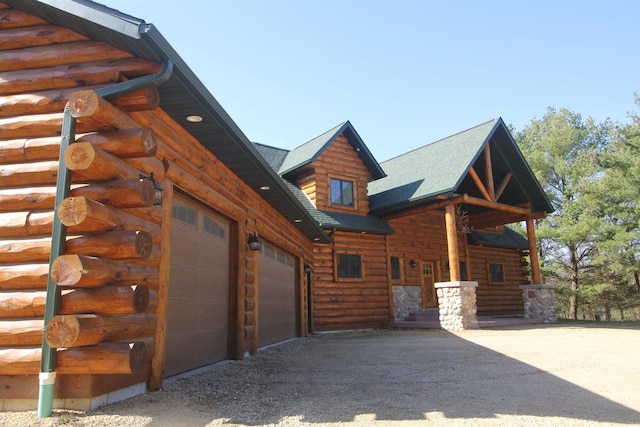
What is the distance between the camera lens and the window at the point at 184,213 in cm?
578

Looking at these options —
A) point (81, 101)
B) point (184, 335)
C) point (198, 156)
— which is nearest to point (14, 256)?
point (81, 101)

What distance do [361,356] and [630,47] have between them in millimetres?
14210

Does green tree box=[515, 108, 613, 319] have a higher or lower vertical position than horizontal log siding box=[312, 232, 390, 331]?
higher

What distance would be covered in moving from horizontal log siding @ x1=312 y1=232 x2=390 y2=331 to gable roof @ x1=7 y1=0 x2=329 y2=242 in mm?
8710

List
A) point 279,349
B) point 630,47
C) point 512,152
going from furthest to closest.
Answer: point 512,152 → point 630,47 → point 279,349

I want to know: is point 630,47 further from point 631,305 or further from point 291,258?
point 631,305

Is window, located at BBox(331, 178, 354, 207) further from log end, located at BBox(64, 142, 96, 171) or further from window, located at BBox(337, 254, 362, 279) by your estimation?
log end, located at BBox(64, 142, 96, 171)

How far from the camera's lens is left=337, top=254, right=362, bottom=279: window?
621 inches

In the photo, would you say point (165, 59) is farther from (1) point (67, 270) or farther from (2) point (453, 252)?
(2) point (453, 252)

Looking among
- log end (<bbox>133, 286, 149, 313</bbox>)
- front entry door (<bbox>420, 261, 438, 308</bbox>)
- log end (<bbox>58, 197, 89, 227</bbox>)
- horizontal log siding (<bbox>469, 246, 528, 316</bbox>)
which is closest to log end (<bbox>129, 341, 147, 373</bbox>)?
log end (<bbox>133, 286, 149, 313</bbox>)

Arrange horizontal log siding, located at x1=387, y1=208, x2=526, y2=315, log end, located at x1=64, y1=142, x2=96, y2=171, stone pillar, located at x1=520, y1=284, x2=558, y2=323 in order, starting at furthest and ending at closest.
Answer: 1. horizontal log siding, located at x1=387, y1=208, x2=526, y2=315
2. stone pillar, located at x1=520, y1=284, x2=558, y2=323
3. log end, located at x1=64, y1=142, x2=96, y2=171

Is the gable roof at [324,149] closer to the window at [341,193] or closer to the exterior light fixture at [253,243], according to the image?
the window at [341,193]

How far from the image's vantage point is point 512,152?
1762cm

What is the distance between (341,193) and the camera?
16.7m
